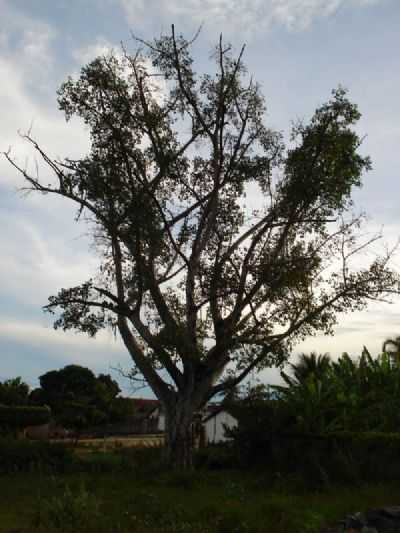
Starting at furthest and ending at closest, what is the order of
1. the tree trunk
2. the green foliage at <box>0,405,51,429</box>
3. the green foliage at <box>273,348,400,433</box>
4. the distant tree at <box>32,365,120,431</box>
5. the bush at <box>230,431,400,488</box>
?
the distant tree at <box>32,365,120,431</box> → the green foliage at <box>0,405,51,429</box> → the tree trunk → the green foliage at <box>273,348,400,433</box> → the bush at <box>230,431,400,488</box>

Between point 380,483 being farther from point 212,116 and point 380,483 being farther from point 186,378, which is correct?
point 212,116

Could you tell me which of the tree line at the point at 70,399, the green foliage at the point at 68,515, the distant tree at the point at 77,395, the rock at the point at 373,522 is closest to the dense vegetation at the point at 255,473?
the green foliage at the point at 68,515

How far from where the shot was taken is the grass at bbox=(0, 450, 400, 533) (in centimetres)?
983

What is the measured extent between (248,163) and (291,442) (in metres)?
8.88

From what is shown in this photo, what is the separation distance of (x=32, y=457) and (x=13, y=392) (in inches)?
1124

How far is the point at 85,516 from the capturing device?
988 cm

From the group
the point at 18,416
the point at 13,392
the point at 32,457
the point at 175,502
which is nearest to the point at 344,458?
the point at 175,502

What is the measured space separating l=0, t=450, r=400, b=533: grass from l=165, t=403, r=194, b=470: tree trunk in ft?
2.66

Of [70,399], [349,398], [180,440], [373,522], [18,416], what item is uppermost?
[70,399]

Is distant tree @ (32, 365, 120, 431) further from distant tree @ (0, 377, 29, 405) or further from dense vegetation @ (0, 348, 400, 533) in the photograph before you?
dense vegetation @ (0, 348, 400, 533)

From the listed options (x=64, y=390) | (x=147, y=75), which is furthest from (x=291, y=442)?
(x=64, y=390)

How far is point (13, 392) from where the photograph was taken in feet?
153

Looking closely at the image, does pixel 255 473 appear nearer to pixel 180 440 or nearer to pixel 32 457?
pixel 180 440

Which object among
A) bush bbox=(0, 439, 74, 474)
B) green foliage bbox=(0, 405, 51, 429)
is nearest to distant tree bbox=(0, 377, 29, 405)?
green foliage bbox=(0, 405, 51, 429)
